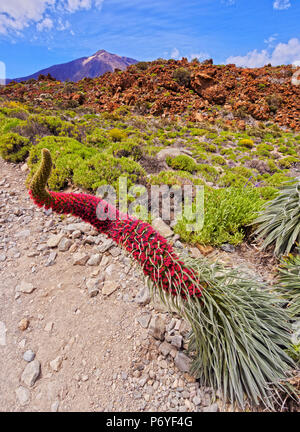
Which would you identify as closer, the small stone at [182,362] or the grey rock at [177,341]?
the small stone at [182,362]

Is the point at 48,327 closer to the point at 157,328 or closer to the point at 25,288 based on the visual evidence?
the point at 25,288

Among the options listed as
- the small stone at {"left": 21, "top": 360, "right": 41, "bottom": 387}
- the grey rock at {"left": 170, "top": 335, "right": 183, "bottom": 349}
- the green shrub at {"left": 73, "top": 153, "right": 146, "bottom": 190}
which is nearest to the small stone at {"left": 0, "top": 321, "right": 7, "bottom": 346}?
the small stone at {"left": 21, "top": 360, "right": 41, "bottom": 387}

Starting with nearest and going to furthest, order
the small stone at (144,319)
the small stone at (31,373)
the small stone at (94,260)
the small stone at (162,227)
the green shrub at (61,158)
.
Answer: the small stone at (31,373) < the small stone at (144,319) < the small stone at (94,260) < the small stone at (162,227) < the green shrub at (61,158)

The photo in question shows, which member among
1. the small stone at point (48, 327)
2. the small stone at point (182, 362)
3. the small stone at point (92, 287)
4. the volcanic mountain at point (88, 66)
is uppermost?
the volcanic mountain at point (88, 66)

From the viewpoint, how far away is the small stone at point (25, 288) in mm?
2616

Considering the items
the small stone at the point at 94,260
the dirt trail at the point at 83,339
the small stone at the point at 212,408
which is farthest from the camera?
the small stone at the point at 94,260

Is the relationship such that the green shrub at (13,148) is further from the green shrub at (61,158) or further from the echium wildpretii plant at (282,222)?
the echium wildpretii plant at (282,222)

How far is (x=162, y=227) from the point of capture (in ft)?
11.5

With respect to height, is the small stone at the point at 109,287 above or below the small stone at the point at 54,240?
below

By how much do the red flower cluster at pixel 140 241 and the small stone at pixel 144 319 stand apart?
0.96 m

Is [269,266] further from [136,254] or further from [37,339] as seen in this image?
[37,339]

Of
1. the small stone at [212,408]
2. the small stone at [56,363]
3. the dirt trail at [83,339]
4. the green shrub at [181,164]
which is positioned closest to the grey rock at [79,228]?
the dirt trail at [83,339]

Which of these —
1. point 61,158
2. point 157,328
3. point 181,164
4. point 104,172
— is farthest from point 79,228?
point 181,164

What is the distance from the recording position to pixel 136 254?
1486mm
